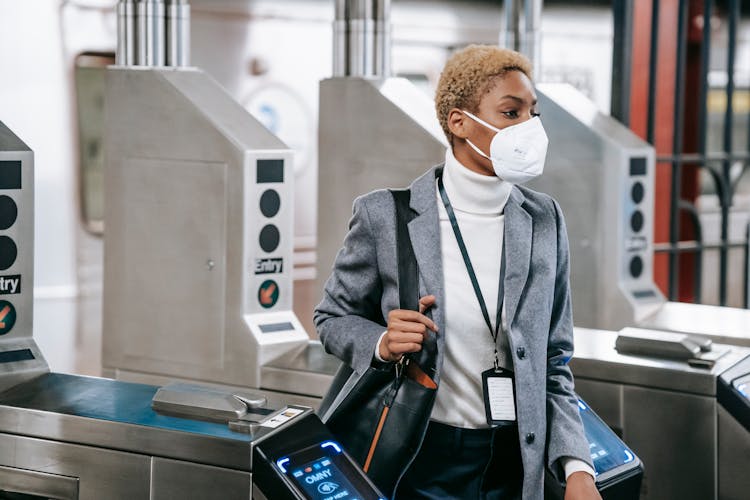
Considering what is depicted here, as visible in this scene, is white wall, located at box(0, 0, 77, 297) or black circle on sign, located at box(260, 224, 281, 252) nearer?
black circle on sign, located at box(260, 224, 281, 252)

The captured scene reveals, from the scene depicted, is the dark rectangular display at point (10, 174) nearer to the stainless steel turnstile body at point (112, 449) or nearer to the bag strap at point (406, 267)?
the stainless steel turnstile body at point (112, 449)

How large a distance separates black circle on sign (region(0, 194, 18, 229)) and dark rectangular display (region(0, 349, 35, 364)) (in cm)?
31

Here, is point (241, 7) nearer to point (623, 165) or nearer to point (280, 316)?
point (623, 165)

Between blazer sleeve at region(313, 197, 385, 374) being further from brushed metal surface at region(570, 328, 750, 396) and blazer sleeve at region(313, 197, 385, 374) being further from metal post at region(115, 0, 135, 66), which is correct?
metal post at region(115, 0, 135, 66)

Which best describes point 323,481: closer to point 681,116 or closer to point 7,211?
point 7,211

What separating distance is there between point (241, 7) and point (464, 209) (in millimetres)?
4480

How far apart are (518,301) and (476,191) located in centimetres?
19

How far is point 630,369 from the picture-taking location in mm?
2840

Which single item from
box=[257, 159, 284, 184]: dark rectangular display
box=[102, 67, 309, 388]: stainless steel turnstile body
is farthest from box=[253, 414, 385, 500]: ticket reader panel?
box=[257, 159, 284, 184]: dark rectangular display

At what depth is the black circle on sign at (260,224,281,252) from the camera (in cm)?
326

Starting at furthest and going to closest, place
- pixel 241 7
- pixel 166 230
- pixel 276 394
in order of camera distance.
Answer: pixel 241 7 < pixel 166 230 < pixel 276 394

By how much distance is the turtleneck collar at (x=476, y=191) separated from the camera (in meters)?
1.86

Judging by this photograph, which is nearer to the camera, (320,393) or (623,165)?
(320,393)

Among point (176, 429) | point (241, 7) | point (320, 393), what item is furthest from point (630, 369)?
point (241, 7)
